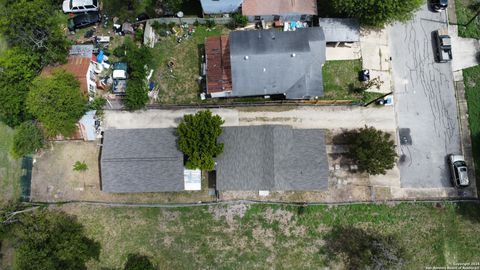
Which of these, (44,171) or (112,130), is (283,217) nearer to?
(112,130)

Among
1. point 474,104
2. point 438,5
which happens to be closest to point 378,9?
point 438,5

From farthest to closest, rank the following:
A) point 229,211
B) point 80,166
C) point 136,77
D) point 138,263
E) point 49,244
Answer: point 136,77 < point 80,166 < point 229,211 < point 138,263 < point 49,244

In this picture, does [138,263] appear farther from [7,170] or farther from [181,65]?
[181,65]

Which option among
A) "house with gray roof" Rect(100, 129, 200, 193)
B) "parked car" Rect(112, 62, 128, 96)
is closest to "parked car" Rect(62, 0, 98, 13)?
"parked car" Rect(112, 62, 128, 96)

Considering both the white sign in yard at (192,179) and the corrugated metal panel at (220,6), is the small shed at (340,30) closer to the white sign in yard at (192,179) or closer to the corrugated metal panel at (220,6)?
the corrugated metal panel at (220,6)

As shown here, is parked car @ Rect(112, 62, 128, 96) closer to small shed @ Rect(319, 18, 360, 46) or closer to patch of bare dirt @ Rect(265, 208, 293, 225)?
patch of bare dirt @ Rect(265, 208, 293, 225)
